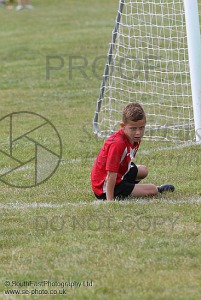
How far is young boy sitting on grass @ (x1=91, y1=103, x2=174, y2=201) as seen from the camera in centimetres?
692

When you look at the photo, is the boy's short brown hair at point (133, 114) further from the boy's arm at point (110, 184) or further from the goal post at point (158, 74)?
the goal post at point (158, 74)

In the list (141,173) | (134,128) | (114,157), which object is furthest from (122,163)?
(141,173)

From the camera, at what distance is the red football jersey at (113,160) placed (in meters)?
6.91

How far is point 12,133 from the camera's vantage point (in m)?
10.6

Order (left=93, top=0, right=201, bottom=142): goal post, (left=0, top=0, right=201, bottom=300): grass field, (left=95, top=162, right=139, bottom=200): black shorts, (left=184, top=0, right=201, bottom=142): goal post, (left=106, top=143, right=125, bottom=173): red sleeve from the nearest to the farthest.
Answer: (left=0, top=0, right=201, bottom=300): grass field, (left=106, top=143, right=125, bottom=173): red sleeve, (left=95, top=162, right=139, bottom=200): black shorts, (left=184, top=0, right=201, bottom=142): goal post, (left=93, top=0, right=201, bottom=142): goal post

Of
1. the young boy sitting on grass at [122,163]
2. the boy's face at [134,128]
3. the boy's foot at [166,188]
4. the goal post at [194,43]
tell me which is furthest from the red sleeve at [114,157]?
the goal post at [194,43]

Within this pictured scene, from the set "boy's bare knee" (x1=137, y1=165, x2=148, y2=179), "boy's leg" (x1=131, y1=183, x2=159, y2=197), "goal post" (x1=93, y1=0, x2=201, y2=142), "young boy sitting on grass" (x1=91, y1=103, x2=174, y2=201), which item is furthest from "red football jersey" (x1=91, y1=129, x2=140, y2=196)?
"goal post" (x1=93, y1=0, x2=201, y2=142)

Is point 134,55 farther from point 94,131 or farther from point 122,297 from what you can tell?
point 122,297

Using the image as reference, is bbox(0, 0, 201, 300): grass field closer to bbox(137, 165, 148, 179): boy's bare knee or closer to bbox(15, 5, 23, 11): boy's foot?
bbox(137, 165, 148, 179): boy's bare knee

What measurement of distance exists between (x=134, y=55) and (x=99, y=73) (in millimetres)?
2768

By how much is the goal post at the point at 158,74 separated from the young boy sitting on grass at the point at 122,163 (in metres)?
2.36

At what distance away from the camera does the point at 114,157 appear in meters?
6.91

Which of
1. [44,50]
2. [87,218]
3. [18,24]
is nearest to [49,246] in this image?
[87,218]

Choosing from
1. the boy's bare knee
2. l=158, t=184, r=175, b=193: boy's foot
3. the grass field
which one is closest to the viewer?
the grass field
